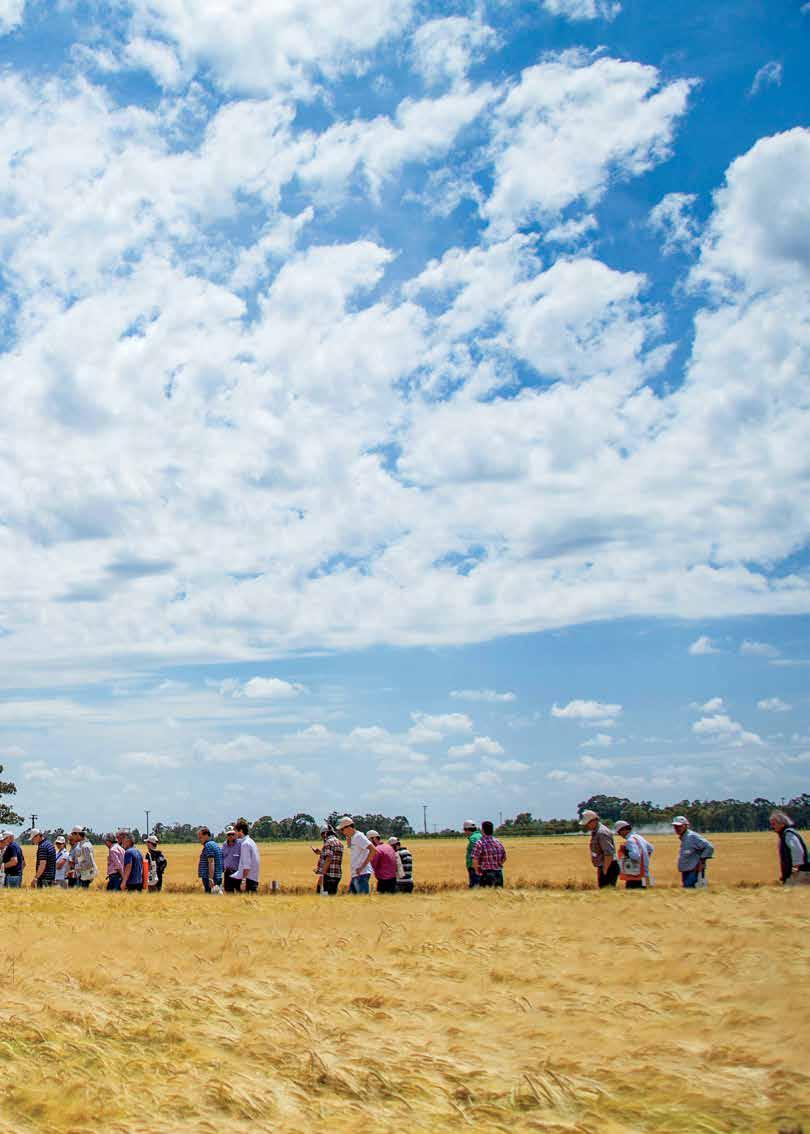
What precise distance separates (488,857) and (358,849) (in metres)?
2.83

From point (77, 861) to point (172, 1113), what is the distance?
19.2 metres

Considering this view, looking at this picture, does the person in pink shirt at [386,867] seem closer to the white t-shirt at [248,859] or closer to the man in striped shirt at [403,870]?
the man in striped shirt at [403,870]

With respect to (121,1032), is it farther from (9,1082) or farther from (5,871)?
(5,871)

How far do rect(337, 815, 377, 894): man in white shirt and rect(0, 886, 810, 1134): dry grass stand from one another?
20.5 ft

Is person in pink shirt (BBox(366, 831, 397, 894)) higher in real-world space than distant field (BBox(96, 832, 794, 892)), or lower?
higher

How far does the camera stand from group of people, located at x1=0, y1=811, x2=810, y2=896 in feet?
68.8

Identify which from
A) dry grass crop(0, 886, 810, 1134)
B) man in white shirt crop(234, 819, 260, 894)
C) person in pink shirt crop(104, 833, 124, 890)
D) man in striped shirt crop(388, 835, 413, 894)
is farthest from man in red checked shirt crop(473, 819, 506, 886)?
person in pink shirt crop(104, 833, 124, 890)

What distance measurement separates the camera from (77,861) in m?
25.4

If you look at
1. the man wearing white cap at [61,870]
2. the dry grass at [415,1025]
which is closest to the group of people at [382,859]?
the man wearing white cap at [61,870]

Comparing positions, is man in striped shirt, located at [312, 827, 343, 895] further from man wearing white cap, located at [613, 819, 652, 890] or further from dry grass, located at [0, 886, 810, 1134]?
dry grass, located at [0, 886, 810, 1134]

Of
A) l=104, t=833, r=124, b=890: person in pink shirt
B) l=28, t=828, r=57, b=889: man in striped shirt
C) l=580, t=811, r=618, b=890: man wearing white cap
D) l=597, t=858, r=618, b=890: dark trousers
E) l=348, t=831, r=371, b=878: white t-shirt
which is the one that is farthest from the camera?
l=28, t=828, r=57, b=889: man in striped shirt

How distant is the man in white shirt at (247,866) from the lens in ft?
73.8

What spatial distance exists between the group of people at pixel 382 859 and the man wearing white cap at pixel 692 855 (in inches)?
0.8

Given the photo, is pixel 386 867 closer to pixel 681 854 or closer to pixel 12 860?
pixel 681 854
